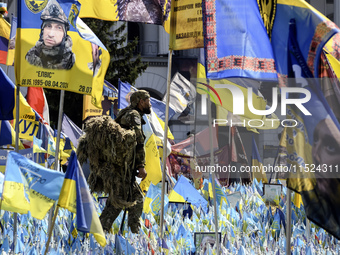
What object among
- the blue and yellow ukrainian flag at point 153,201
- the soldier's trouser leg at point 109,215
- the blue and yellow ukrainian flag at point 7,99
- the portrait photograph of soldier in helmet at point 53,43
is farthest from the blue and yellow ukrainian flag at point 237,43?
the blue and yellow ukrainian flag at point 153,201

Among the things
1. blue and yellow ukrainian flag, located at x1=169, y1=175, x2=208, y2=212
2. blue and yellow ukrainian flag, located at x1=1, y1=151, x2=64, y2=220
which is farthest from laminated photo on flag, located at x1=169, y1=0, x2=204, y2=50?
blue and yellow ukrainian flag, located at x1=169, y1=175, x2=208, y2=212

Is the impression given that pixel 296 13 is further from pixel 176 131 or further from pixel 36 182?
pixel 176 131

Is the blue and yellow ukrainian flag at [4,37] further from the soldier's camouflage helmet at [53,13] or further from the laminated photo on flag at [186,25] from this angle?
the laminated photo on flag at [186,25]

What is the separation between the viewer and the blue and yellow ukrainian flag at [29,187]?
573 cm

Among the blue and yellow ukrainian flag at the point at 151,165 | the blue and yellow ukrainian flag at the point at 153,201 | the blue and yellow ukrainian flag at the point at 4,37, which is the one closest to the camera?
the blue and yellow ukrainian flag at the point at 153,201

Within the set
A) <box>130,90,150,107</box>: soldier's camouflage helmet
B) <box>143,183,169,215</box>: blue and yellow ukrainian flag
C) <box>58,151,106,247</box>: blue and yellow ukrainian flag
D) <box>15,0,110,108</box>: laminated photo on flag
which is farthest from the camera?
<box>143,183,169,215</box>: blue and yellow ukrainian flag

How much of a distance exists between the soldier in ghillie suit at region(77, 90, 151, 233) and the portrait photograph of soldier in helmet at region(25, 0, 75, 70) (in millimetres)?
670

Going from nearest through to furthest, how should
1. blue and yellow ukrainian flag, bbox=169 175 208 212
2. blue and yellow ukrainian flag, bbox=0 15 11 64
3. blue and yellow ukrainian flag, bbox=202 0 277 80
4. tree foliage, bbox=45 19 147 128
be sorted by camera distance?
blue and yellow ukrainian flag, bbox=202 0 277 80, blue and yellow ukrainian flag, bbox=169 175 208 212, blue and yellow ukrainian flag, bbox=0 15 11 64, tree foliage, bbox=45 19 147 128

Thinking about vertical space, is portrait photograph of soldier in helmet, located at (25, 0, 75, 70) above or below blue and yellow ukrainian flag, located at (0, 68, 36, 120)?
above

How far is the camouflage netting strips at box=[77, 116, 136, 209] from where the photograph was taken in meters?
7.27

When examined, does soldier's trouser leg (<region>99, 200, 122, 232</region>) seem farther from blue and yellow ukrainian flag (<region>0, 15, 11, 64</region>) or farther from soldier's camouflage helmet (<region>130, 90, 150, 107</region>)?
blue and yellow ukrainian flag (<region>0, 15, 11, 64</region>)

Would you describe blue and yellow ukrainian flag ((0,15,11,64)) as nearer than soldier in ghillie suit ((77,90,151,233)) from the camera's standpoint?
No

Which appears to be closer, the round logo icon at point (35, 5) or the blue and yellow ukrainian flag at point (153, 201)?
the round logo icon at point (35, 5)

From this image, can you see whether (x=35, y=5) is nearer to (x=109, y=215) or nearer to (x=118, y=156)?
(x=118, y=156)
